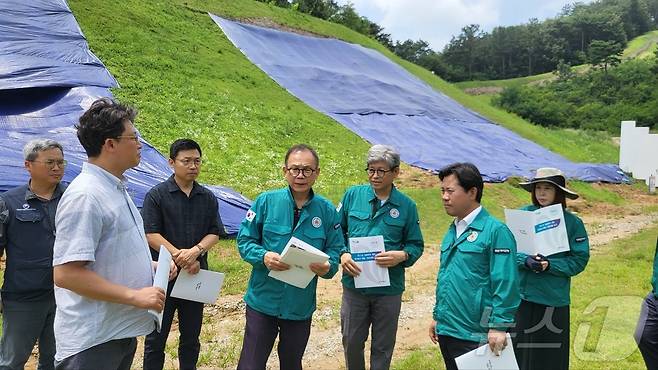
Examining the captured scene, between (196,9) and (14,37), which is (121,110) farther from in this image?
(196,9)

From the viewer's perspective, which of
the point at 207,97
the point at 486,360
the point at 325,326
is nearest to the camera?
the point at 486,360

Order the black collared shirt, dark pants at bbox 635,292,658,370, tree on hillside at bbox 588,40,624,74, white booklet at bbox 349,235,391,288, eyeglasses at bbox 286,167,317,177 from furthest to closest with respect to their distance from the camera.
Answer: tree on hillside at bbox 588,40,624,74 → the black collared shirt → white booklet at bbox 349,235,391,288 → eyeglasses at bbox 286,167,317,177 → dark pants at bbox 635,292,658,370

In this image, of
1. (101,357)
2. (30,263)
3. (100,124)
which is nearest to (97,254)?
(101,357)

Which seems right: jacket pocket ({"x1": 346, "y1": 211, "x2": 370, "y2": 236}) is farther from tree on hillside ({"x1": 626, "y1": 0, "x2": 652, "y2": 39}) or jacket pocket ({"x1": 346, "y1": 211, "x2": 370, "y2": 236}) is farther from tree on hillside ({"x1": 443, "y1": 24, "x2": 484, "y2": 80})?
tree on hillside ({"x1": 626, "y1": 0, "x2": 652, "y2": 39})

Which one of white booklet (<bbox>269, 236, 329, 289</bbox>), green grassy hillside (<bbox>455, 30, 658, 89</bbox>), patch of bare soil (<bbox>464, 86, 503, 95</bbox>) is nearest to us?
white booklet (<bbox>269, 236, 329, 289</bbox>)

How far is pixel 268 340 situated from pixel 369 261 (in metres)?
0.81

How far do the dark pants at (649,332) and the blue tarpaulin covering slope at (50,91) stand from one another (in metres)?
5.68

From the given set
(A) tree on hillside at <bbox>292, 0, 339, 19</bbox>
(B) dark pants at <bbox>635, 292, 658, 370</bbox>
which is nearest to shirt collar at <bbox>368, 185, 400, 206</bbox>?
(B) dark pants at <bbox>635, 292, 658, 370</bbox>

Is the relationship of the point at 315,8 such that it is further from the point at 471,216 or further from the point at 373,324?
the point at 471,216

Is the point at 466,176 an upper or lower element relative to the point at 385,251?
upper

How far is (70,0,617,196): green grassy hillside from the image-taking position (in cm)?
1093

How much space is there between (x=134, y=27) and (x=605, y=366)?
586 inches

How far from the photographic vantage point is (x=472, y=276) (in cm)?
260

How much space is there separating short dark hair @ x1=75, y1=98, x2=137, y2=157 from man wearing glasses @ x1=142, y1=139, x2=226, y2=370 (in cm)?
144
